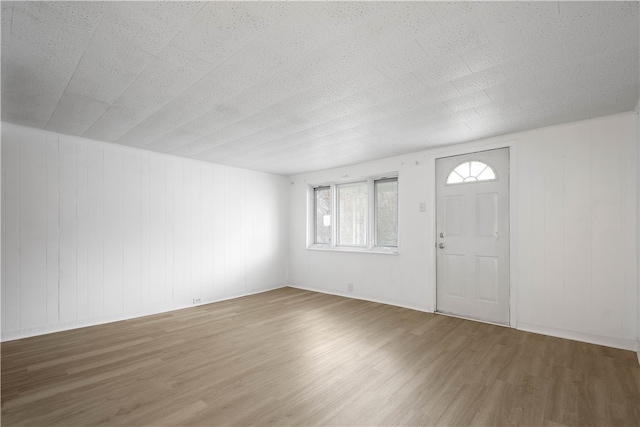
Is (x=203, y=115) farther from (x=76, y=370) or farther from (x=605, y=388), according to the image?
(x=605, y=388)

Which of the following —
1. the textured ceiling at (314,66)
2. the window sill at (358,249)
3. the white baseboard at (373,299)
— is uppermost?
the textured ceiling at (314,66)

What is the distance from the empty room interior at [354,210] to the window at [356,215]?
0.17 ft

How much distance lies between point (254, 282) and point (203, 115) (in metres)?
3.69

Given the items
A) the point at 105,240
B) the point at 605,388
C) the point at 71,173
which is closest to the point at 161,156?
the point at 71,173

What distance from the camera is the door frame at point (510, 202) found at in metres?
3.60

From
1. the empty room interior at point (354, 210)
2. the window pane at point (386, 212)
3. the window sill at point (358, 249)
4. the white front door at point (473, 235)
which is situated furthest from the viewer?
the window pane at point (386, 212)

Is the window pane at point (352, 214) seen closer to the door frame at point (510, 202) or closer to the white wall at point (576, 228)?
the door frame at point (510, 202)

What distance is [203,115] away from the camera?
301cm

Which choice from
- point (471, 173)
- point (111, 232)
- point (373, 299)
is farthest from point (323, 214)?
point (111, 232)

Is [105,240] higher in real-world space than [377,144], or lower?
lower

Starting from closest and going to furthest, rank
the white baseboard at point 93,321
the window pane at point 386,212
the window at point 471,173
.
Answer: the white baseboard at point 93,321 < the window at point 471,173 < the window pane at point 386,212

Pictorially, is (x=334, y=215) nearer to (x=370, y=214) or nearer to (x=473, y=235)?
(x=370, y=214)

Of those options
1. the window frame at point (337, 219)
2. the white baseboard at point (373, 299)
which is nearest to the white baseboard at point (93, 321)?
the white baseboard at point (373, 299)

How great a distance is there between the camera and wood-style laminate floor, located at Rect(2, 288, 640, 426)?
76.8 inches
